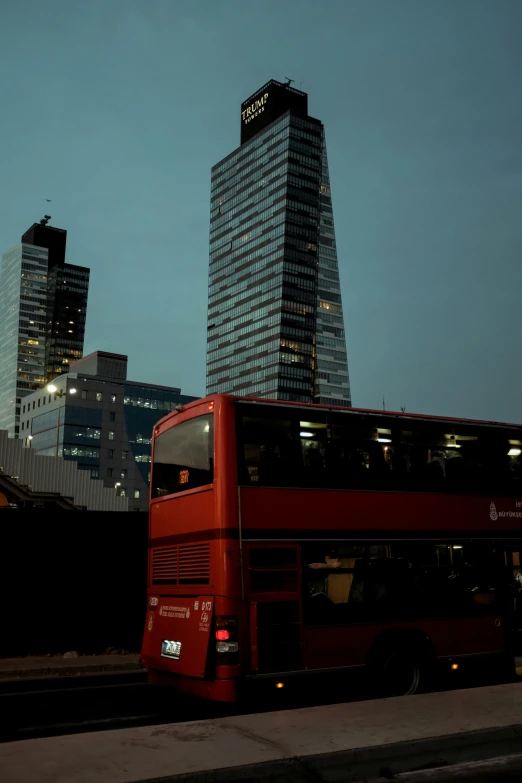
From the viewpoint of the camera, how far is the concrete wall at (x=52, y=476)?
3123 cm

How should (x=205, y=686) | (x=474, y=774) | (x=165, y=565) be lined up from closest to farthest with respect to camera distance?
(x=474, y=774) < (x=205, y=686) < (x=165, y=565)

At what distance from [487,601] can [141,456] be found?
146 meters

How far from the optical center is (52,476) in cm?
3300

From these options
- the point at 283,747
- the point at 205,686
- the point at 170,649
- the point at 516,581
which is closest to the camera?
the point at 283,747

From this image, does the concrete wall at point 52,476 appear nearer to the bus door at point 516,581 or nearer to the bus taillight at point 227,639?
the bus door at point 516,581

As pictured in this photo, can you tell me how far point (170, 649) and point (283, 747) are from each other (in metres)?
3.70

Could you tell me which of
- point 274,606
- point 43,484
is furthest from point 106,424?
point 274,606

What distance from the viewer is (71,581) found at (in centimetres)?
1680

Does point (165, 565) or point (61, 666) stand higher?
point (165, 565)

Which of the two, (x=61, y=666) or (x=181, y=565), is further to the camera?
(x=61, y=666)

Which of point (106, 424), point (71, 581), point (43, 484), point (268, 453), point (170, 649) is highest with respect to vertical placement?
point (106, 424)

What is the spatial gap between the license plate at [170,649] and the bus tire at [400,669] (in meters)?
2.76

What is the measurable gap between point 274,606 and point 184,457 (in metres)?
2.54

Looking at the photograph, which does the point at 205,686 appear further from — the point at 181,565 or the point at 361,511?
the point at 361,511
